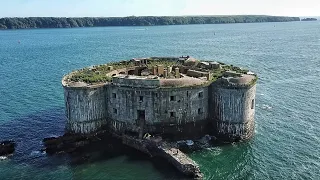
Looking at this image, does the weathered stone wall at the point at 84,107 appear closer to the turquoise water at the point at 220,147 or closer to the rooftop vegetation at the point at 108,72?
the rooftop vegetation at the point at 108,72

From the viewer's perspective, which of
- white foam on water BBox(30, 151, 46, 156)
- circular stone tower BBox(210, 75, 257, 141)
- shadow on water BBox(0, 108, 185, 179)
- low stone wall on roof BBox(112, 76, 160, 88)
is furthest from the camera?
circular stone tower BBox(210, 75, 257, 141)

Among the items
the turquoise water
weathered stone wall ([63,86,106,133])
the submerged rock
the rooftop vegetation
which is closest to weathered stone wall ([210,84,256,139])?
the turquoise water

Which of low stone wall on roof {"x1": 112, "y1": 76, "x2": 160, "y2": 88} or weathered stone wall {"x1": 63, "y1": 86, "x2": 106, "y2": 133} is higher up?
low stone wall on roof {"x1": 112, "y1": 76, "x2": 160, "y2": 88}

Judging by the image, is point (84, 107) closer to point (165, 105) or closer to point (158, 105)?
point (158, 105)

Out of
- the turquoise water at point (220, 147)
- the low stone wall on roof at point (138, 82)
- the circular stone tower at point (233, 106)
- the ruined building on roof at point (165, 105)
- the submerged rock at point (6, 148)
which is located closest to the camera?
the turquoise water at point (220, 147)

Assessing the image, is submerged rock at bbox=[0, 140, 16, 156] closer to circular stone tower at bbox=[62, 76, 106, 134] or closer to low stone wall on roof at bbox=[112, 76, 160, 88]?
circular stone tower at bbox=[62, 76, 106, 134]

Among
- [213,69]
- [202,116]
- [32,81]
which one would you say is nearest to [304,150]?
[202,116]

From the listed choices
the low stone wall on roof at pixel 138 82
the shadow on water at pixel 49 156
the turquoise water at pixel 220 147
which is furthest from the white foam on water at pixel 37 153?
the low stone wall on roof at pixel 138 82

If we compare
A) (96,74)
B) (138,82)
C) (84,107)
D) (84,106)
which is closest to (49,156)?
(84,107)

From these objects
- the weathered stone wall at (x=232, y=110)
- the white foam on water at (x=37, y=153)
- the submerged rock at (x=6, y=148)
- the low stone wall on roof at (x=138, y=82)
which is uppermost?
the low stone wall on roof at (x=138, y=82)
